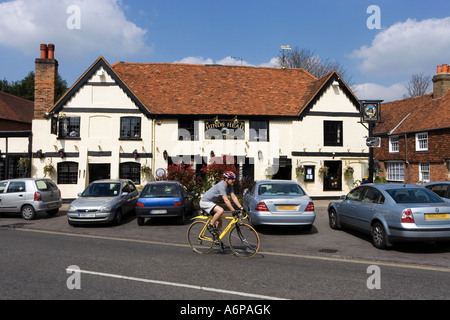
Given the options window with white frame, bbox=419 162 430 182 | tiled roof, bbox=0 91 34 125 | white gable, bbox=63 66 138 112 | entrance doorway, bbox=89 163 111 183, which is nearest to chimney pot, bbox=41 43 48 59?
white gable, bbox=63 66 138 112

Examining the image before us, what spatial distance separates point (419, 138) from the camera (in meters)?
24.0

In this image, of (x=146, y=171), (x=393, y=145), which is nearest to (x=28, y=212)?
(x=146, y=171)

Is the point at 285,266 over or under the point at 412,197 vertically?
under

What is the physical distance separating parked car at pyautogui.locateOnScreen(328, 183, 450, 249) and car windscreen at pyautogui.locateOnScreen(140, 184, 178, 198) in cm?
596

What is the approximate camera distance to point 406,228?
7.61m

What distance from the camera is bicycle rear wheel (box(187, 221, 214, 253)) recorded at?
780cm

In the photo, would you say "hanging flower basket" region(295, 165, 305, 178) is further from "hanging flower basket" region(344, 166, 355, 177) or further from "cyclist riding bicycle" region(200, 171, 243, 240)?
"cyclist riding bicycle" region(200, 171, 243, 240)

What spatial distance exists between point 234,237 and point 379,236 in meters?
3.72

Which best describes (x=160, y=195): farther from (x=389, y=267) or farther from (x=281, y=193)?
(x=389, y=267)

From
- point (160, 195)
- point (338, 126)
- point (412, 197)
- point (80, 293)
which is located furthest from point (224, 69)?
point (80, 293)

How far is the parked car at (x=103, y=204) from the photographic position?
11.5m

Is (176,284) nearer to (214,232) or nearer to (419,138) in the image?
(214,232)

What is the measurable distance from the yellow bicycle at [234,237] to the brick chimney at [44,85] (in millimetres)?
15476

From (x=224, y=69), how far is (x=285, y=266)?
1883 cm
